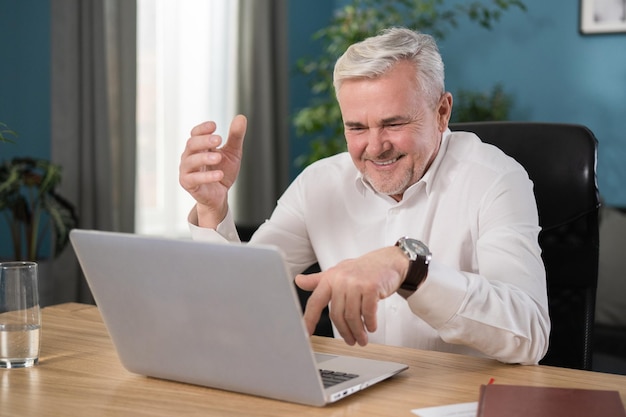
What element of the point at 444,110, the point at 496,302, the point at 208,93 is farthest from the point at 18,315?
the point at 208,93

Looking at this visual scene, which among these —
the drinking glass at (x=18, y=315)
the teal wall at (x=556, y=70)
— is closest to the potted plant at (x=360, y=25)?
the teal wall at (x=556, y=70)

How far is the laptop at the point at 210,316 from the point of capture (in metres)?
1.01

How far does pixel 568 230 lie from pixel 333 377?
80cm

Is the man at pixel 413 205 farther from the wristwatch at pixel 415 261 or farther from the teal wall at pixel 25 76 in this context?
the teal wall at pixel 25 76

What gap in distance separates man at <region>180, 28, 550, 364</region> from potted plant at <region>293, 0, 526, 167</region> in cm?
230

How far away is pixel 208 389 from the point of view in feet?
3.79

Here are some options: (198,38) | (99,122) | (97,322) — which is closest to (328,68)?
(198,38)

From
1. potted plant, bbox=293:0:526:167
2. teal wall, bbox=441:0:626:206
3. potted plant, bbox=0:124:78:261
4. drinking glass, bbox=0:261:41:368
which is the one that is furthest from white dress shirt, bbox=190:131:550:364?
teal wall, bbox=441:0:626:206

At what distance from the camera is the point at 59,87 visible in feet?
11.0

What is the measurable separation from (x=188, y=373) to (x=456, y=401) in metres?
0.35

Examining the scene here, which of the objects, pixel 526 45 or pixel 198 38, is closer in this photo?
pixel 198 38

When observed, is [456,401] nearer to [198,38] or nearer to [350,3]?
[198,38]

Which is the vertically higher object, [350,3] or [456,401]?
[350,3]

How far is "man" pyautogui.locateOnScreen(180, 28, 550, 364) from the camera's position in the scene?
4.37ft
